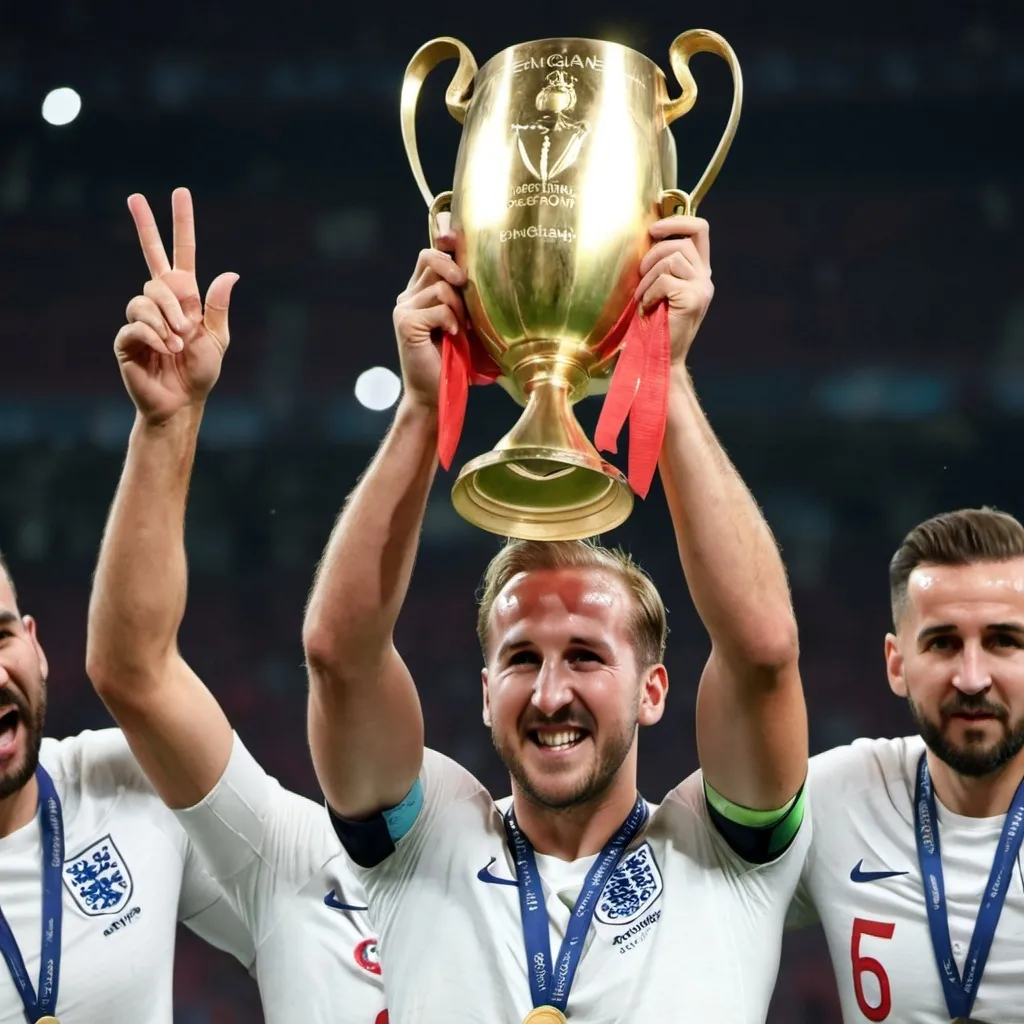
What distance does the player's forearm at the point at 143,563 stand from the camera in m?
2.45

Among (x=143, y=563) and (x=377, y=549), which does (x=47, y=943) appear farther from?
(x=377, y=549)

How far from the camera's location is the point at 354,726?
2.27 m

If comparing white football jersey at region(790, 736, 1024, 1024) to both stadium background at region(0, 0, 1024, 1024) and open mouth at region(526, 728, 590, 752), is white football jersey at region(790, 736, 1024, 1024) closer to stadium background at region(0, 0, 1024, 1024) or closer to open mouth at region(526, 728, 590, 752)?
open mouth at region(526, 728, 590, 752)

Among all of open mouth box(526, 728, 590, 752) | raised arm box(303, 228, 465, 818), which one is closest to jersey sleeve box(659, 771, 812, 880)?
open mouth box(526, 728, 590, 752)

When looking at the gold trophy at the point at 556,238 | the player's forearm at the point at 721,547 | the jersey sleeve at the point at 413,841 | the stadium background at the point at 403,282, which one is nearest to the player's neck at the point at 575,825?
the jersey sleeve at the point at 413,841

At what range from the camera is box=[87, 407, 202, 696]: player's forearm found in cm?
245

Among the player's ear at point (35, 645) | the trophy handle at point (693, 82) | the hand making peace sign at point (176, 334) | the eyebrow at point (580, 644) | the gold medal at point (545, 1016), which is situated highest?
the trophy handle at point (693, 82)

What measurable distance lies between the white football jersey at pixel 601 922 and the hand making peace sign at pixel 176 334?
2.47ft

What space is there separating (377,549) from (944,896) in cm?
115

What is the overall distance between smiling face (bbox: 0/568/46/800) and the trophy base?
1.14m

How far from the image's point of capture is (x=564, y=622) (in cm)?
238

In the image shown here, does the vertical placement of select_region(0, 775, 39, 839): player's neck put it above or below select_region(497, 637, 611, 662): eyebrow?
below

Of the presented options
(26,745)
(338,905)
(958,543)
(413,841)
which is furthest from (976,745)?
(26,745)

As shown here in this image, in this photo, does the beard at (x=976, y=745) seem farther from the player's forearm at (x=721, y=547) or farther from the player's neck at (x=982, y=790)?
the player's forearm at (x=721, y=547)
